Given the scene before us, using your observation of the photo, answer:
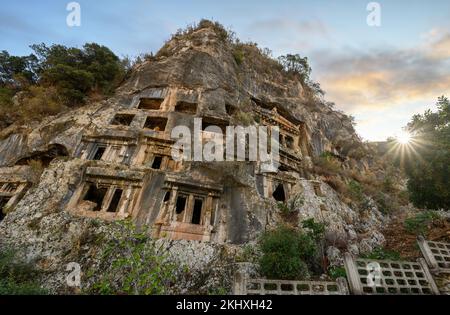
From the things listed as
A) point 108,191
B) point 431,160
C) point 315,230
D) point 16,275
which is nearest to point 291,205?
point 315,230

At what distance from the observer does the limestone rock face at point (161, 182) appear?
34.8ft

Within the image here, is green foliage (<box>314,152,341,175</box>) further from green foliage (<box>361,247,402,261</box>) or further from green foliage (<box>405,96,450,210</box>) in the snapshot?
green foliage (<box>361,247,402,261</box>)

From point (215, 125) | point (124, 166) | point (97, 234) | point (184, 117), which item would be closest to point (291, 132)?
point (215, 125)

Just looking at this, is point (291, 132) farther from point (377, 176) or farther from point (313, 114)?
point (377, 176)

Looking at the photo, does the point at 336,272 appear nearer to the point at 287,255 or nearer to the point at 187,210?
the point at 287,255

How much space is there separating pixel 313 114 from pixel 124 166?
2247cm

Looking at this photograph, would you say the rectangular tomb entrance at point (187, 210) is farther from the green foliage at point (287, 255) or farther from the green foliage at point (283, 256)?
the green foliage at point (283, 256)

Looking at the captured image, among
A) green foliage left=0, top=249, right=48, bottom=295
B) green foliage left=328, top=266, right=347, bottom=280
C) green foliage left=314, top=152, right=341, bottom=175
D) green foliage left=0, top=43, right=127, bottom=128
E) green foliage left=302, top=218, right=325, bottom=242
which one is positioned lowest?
green foliage left=0, top=249, right=48, bottom=295

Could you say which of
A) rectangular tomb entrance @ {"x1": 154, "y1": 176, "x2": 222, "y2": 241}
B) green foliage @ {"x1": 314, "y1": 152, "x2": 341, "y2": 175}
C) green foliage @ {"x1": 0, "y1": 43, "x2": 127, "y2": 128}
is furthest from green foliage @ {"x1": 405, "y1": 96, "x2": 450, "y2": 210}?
green foliage @ {"x1": 0, "y1": 43, "x2": 127, "y2": 128}

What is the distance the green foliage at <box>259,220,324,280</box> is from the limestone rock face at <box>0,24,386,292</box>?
62.4 inches

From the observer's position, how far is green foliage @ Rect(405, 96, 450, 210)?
12.1 metres

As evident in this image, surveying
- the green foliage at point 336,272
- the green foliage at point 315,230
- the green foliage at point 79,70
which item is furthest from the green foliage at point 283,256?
the green foliage at point 79,70

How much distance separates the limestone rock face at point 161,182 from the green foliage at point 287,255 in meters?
1.58

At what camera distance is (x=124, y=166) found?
13.8m
